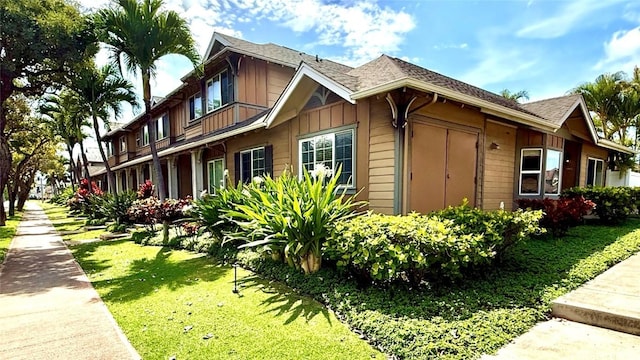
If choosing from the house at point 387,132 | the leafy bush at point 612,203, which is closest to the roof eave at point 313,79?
the house at point 387,132

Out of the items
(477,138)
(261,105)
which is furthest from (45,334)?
(261,105)

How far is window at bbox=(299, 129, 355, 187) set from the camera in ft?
24.0

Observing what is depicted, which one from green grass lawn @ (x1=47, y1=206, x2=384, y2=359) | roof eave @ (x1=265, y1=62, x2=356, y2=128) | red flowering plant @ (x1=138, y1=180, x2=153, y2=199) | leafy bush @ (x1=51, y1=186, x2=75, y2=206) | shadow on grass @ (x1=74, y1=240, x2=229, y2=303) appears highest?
roof eave @ (x1=265, y1=62, x2=356, y2=128)

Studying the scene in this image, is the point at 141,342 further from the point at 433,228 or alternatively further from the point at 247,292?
the point at 433,228

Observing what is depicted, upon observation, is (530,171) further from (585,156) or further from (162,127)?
(162,127)

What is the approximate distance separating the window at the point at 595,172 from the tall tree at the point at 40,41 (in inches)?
804

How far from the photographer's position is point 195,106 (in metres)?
15.6

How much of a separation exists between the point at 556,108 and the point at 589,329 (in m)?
9.18

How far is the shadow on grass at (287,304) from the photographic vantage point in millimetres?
3975

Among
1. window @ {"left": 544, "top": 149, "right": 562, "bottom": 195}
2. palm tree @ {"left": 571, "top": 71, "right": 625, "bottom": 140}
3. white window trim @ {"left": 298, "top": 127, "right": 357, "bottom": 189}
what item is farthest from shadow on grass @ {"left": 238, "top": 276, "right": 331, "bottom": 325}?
palm tree @ {"left": 571, "top": 71, "right": 625, "bottom": 140}

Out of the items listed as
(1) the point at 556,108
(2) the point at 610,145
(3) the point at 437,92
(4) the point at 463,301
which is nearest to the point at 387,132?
(3) the point at 437,92

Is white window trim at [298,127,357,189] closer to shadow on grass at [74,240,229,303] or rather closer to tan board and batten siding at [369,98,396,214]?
tan board and batten siding at [369,98,396,214]

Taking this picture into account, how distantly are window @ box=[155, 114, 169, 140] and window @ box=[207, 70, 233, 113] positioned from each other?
20.3 ft

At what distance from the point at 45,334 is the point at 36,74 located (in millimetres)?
11606
